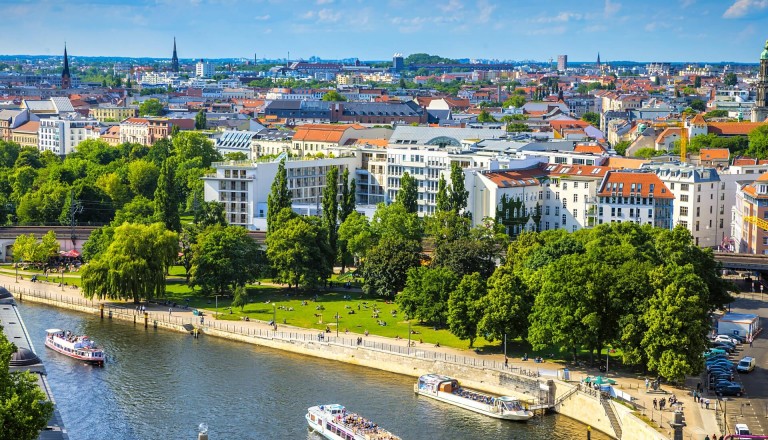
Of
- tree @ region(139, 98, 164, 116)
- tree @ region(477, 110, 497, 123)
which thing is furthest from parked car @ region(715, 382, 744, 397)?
tree @ region(139, 98, 164, 116)

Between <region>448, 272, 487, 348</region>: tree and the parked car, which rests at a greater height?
<region>448, 272, 487, 348</region>: tree

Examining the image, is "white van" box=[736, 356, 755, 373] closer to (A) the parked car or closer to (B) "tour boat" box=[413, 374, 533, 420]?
(A) the parked car

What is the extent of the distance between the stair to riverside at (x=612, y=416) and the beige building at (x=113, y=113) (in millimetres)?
148105

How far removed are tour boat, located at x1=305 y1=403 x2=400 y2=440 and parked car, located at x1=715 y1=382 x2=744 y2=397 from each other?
45.2 feet

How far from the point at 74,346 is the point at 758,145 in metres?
82.4

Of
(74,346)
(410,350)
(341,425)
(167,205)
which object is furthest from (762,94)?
(341,425)

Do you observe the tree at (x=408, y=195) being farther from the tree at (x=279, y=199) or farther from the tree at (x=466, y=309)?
the tree at (x=466, y=309)

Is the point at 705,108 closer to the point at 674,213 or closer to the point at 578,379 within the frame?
the point at 674,213

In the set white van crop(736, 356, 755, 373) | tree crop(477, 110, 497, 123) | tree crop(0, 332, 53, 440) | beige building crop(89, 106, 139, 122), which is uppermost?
beige building crop(89, 106, 139, 122)

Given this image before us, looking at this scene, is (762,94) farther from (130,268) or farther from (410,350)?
(410,350)

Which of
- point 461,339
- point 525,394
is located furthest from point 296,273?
point 525,394

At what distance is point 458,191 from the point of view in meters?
84.1

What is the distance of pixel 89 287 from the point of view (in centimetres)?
6781

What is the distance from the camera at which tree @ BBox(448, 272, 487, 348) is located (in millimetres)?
56000
